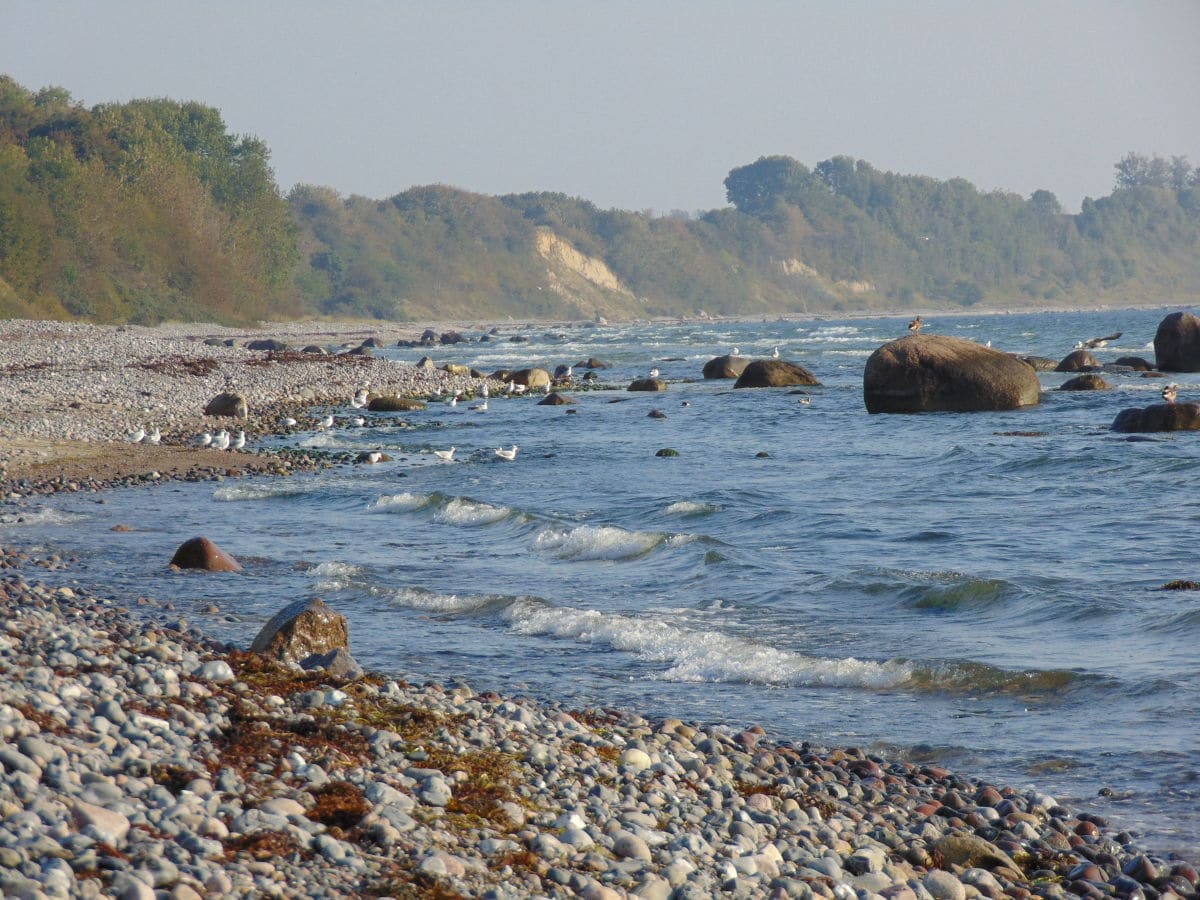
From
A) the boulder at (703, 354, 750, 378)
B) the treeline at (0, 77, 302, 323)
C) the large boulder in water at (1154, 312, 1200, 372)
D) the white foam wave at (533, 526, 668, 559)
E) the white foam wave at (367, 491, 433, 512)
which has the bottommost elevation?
the white foam wave at (533, 526, 668, 559)

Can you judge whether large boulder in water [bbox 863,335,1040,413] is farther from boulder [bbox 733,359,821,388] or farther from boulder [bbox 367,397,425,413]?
boulder [bbox 367,397,425,413]

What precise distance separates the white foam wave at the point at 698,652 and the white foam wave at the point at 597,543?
298 centimetres

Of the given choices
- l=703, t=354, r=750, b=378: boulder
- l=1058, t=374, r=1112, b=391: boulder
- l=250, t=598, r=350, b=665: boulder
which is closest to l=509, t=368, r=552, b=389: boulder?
l=703, t=354, r=750, b=378: boulder

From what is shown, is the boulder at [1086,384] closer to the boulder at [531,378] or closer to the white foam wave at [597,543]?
the boulder at [531,378]

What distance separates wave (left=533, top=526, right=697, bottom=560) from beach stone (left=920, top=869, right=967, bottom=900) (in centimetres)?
862

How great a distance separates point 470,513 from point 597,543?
2.92 m

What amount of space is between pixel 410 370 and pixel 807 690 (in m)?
34.4

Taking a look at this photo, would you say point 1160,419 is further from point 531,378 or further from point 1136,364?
point 531,378

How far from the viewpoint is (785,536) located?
14992 mm

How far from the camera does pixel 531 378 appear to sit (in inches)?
1542

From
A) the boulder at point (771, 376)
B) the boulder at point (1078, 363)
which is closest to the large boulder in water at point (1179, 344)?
the boulder at point (1078, 363)

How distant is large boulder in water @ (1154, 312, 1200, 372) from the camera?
34.5 metres

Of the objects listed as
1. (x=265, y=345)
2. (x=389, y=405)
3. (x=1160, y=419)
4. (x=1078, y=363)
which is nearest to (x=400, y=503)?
(x=389, y=405)

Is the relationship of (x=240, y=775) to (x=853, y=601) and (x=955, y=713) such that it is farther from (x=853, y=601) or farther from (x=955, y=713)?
(x=853, y=601)
